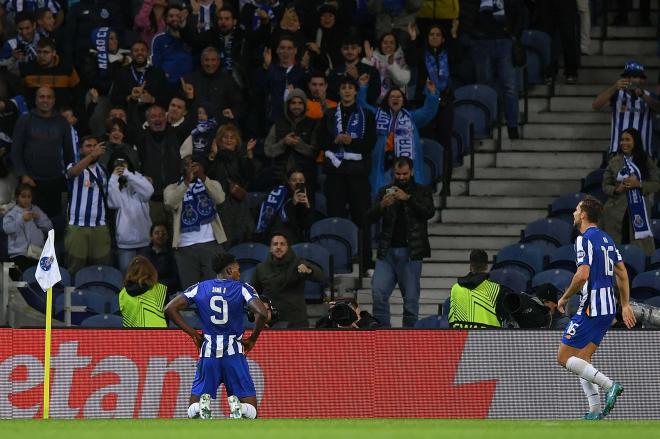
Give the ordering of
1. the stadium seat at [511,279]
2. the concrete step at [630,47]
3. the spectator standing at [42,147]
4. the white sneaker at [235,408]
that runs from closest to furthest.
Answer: the white sneaker at [235,408] < the stadium seat at [511,279] < the spectator standing at [42,147] < the concrete step at [630,47]

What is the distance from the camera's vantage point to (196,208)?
20.8 metres

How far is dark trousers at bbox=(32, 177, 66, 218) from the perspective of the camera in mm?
22094

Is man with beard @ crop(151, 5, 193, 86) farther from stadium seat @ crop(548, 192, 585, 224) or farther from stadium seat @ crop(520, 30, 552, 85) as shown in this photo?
stadium seat @ crop(548, 192, 585, 224)

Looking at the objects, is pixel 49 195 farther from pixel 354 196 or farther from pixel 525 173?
pixel 525 173

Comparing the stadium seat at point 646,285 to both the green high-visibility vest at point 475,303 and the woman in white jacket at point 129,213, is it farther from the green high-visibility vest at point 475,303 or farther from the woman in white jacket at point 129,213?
the woman in white jacket at point 129,213

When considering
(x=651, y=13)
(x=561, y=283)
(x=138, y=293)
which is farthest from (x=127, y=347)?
(x=651, y=13)

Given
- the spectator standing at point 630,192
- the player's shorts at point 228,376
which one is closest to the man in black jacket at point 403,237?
the spectator standing at point 630,192

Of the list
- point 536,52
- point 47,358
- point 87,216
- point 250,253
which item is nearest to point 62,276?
point 87,216

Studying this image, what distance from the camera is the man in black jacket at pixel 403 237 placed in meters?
20.0

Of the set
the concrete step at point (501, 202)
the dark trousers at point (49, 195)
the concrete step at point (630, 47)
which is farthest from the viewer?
the concrete step at point (630, 47)

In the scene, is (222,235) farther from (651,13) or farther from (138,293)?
(651,13)

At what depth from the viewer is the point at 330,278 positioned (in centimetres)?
2052

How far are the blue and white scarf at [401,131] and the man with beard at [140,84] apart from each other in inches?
110

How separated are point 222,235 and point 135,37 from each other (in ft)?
15.9
